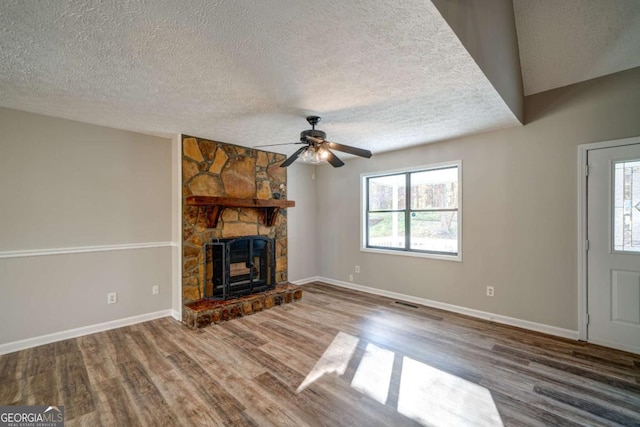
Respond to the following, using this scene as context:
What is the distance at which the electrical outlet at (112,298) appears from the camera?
3.42 metres

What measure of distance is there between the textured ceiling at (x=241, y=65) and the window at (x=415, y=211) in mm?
1061

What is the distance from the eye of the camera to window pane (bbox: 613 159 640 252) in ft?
8.91

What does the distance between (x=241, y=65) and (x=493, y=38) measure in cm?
208

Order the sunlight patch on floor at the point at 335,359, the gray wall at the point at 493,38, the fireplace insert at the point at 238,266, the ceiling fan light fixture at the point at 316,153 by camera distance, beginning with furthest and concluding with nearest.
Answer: the fireplace insert at the point at 238,266, the ceiling fan light fixture at the point at 316,153, the sunlight patch on floor at the point at 335,359, the gray wall at the point at 493,38

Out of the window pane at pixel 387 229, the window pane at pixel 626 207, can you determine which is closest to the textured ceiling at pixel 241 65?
the window pane at pixel 626 207

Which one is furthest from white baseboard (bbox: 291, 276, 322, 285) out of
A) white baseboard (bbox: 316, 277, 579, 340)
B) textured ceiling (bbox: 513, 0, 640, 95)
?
textured ceiling (bbox: 513, 0, 640, 95)

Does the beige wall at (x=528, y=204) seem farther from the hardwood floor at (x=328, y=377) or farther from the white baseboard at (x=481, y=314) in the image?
the hardwood floor at (x=328, y=377)

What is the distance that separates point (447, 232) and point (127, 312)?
4531 millimetres

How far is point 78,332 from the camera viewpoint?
3195mm

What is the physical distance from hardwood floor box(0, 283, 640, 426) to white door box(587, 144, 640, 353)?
262 mm

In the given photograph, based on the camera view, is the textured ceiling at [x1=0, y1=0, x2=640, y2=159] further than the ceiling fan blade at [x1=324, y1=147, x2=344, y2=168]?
No

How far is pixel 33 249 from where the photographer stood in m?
2.96

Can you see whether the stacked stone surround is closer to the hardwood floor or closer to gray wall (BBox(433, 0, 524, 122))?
the hardwood floor

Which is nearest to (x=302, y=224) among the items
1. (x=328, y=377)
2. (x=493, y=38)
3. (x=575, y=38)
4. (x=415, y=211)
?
(x=415, y=211)
